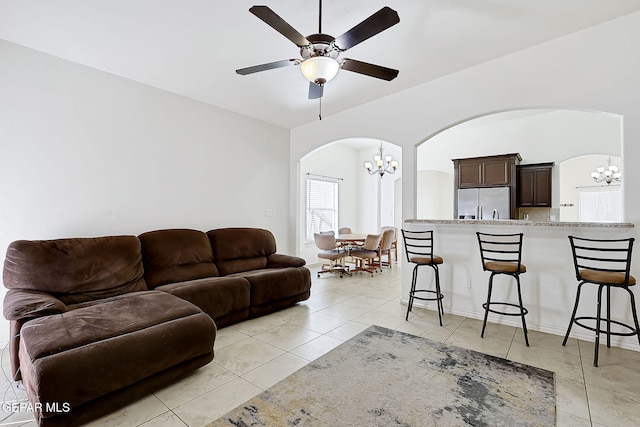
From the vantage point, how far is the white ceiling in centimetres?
255

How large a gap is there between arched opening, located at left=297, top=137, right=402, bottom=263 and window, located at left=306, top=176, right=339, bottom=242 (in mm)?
26

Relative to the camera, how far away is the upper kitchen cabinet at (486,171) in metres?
5.85

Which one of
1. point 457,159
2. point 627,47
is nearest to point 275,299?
point 627,47

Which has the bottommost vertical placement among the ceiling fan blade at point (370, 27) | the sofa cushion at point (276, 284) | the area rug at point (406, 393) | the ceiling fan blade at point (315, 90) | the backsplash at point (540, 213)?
the area rug at point (406, 393)

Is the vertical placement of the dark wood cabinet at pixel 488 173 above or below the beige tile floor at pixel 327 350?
→ above

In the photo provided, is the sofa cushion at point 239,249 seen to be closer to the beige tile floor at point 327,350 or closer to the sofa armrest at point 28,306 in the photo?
the beige tile floor at point 327,350

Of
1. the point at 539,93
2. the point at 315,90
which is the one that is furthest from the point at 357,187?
the point at 315,90

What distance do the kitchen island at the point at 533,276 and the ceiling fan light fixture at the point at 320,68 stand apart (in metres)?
2.42

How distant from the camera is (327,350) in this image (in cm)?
280

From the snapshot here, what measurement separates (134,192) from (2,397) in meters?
2.22

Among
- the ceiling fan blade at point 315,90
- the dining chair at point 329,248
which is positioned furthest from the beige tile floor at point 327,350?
the ceiling fan blade at point 315,90

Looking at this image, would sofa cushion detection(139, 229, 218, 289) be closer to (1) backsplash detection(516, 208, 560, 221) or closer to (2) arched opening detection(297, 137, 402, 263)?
(2) arched opening detection(297, 137, 402, 263)

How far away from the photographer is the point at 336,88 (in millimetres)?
4125

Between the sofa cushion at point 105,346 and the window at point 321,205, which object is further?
the window at point 321,205
